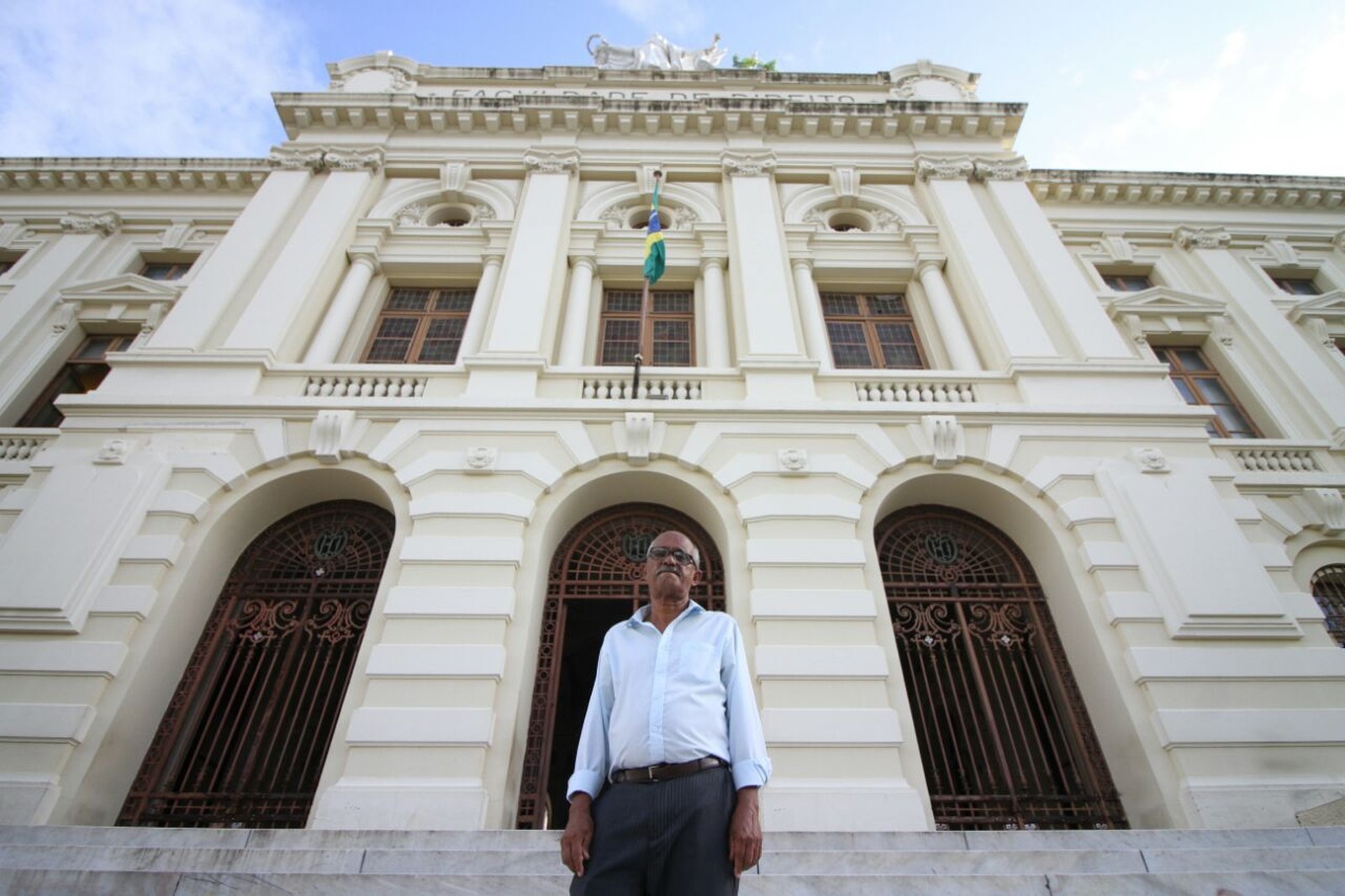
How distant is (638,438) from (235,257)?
7969 millimetres

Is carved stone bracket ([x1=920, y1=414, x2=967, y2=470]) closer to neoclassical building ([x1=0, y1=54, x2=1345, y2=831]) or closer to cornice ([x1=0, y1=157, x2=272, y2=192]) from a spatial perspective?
neoclassical building ([x1=0, y1=54, x2=1345, y2=831])

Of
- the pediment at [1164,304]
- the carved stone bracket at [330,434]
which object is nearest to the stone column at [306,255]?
the carved stone bracket at [330,434]

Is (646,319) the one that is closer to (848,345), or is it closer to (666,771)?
(848,345)

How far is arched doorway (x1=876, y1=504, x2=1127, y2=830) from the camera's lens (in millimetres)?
7492

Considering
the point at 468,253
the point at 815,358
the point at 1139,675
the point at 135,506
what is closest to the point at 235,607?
the point at 135,506

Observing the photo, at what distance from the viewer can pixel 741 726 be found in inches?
130

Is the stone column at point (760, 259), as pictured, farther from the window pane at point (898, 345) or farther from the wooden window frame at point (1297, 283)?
the wooden window frame at point (1297, 283)

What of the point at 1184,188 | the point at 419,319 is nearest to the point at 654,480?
the point at 419,319

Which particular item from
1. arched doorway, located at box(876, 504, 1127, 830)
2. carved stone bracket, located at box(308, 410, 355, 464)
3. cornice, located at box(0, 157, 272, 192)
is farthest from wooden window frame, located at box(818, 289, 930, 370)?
cornice, located at box(0, 157, 272, 192)

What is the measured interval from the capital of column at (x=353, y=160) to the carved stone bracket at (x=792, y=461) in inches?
422

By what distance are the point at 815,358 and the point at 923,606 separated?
4019 mm

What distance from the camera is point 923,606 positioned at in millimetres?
8883

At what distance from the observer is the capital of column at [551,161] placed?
14477mm

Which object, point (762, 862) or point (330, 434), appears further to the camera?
point (330, 434)
